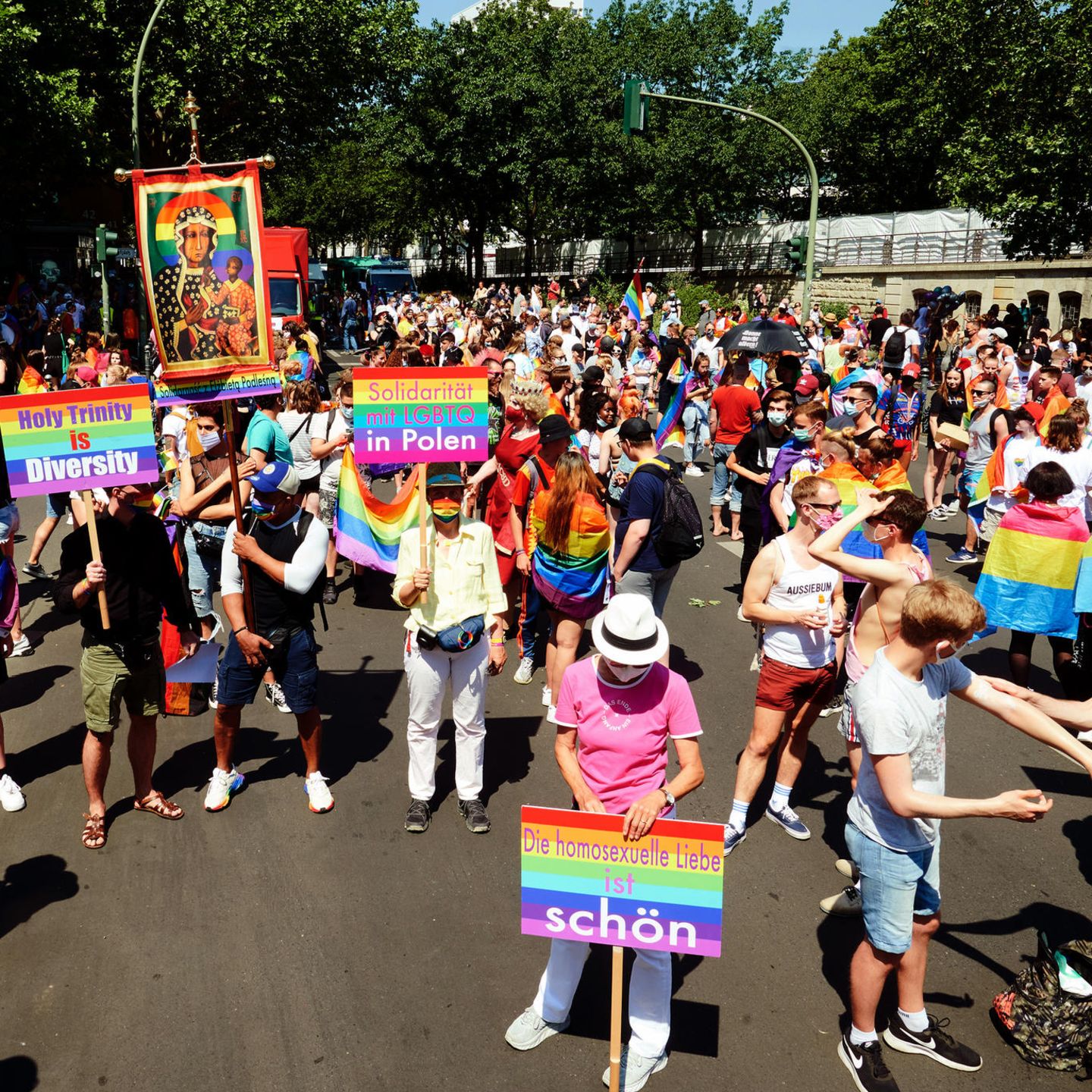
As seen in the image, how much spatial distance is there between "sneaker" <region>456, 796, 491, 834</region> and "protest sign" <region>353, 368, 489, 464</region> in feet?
6.23

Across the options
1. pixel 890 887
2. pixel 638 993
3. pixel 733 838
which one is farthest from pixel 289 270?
pixel 890 887

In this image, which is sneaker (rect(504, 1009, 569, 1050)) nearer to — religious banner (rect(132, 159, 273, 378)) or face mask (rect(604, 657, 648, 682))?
face mask (rect(604, 657, 648, 682))

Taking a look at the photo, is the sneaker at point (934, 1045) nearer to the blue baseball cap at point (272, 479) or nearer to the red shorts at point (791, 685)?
the red shorts at point (791, 685)

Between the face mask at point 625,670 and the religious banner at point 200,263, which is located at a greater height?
the religious banner at point 200,263

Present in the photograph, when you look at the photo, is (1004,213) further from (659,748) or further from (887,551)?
(659,748)

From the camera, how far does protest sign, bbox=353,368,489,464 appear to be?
19.2 feet

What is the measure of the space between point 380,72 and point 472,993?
35.2 m

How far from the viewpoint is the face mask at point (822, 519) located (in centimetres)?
527

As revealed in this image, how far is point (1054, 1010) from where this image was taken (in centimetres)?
404

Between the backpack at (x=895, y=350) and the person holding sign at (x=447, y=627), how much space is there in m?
10.2

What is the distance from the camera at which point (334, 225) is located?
2805 inches

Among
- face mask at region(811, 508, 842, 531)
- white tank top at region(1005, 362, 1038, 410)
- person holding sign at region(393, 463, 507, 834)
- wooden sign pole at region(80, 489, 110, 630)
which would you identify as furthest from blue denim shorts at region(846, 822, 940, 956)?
white tank top at region(1005, 362, 1038, 410)

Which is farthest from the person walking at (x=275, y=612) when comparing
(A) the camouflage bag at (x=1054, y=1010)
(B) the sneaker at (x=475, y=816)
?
(A) the camouflage bag at (x=1054, y=1010)

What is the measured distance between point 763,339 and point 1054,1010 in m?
10.6
